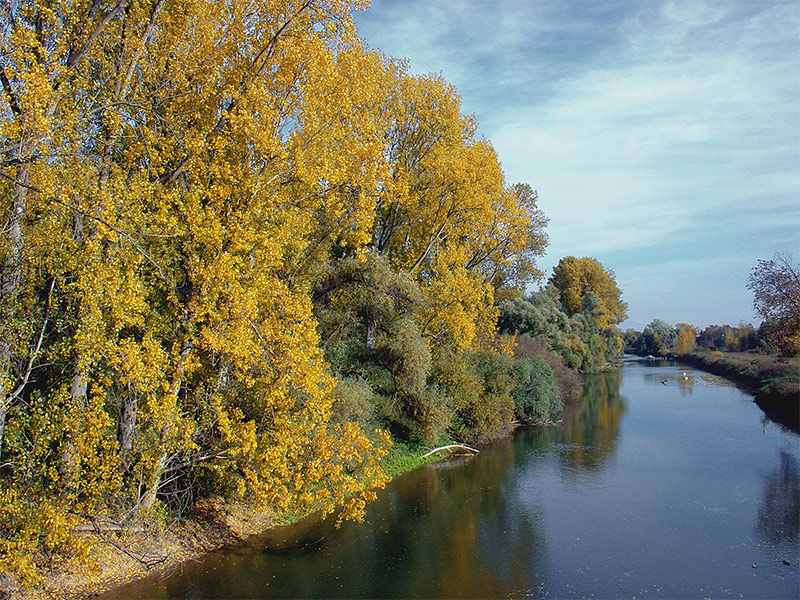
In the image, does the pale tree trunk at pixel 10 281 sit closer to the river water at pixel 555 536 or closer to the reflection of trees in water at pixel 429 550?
the river water at pixel 555 536

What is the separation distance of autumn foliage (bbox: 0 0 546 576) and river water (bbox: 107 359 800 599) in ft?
4.80

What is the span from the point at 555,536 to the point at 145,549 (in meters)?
9.20

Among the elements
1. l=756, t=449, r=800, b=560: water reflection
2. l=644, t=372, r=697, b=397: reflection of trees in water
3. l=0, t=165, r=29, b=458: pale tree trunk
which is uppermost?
l=0, t=165, r=29, b=458: pale tree trunk

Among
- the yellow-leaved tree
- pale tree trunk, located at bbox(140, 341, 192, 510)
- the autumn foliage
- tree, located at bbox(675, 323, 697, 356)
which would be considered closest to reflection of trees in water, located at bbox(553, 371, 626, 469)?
the autumn foliage

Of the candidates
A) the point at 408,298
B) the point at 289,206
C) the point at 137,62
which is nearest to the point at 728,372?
the point at 408,298

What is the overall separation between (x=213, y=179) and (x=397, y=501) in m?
10.3

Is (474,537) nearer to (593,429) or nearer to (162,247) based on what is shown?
(162,247)

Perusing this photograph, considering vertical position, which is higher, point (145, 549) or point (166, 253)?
point (166, 253)

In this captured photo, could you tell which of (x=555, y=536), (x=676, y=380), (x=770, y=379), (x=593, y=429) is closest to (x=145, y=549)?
(x=555, y=536)

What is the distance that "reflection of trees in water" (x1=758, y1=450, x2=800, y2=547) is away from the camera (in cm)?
1303

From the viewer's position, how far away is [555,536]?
13086 millimetres

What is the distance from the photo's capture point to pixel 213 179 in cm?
1236

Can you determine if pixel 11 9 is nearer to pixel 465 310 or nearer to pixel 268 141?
pixel 268 141

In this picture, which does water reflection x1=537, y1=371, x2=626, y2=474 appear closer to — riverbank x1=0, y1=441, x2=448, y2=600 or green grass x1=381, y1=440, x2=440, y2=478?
green grass x1=381, y1=440, x2=440, y2=478
